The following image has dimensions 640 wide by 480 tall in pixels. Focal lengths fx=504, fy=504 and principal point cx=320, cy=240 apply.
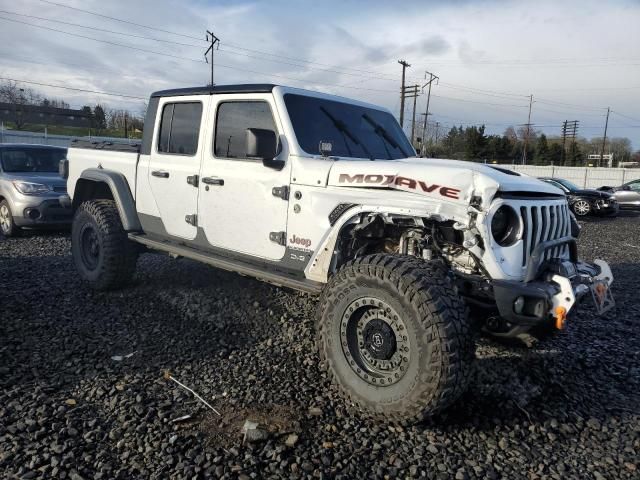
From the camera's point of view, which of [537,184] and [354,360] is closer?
[354,360]

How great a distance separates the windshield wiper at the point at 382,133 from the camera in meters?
4.63

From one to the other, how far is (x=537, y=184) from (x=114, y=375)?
3.26m

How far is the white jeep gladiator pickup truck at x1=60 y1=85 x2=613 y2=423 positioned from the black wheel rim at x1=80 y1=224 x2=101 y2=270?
0.57 metres

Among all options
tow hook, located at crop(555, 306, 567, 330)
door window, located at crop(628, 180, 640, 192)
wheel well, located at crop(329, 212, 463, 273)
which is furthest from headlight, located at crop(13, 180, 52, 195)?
door window, located at crop(628, 180, 640, 192)

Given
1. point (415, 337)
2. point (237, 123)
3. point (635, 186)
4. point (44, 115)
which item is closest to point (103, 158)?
point (237, 123)

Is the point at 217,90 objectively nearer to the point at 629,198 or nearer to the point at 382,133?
the point at 382,133

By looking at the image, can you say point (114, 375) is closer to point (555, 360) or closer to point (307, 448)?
point (307, 448)

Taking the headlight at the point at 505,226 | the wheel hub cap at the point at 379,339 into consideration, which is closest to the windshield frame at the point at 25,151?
the wheel hub cap at the point at 379,339

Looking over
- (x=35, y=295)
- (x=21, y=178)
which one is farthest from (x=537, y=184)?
(x=21, y=178)

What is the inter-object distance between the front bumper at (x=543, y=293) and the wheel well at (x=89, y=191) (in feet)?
15.2

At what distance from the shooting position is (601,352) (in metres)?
4.41

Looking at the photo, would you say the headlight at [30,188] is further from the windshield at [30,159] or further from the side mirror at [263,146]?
the side mirror at [263,146]

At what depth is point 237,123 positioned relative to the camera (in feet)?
14.2

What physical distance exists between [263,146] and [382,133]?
4.75 feet
